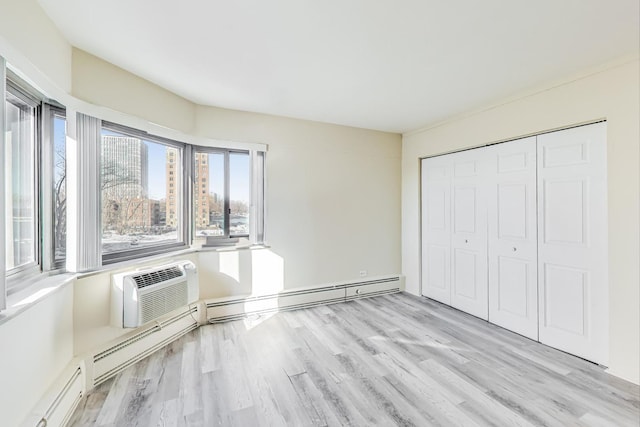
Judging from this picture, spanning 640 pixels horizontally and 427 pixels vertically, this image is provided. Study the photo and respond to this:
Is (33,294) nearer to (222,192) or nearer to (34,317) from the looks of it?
(34,317)

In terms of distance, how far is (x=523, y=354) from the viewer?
249 cm

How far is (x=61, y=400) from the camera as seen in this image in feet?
5.47

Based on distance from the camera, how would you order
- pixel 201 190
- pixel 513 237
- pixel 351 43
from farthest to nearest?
1. pixel 201 190
2. pixel 513 237
3. pixel 351 43

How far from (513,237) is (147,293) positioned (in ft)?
11.7

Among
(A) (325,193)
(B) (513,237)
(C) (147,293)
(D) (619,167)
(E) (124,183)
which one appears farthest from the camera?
(A) (325,193)

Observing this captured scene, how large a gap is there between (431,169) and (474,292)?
66.6 inches

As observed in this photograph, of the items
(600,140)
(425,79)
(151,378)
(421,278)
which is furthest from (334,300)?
(600,140)

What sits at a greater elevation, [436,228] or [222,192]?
[222,192]

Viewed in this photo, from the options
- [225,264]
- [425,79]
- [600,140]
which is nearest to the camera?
[600,140]

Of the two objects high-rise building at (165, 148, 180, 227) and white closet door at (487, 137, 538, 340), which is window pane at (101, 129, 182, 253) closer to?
high-rise building at (165, 148, 180, 227)

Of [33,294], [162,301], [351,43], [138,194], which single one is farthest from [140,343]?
[351,43]

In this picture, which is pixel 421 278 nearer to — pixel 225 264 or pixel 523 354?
pixel 523 354

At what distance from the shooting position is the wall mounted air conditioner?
2.21m

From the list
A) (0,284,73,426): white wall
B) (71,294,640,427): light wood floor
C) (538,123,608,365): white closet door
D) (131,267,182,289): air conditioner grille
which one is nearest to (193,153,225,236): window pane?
(131,267,182,289): air conditioner grille
